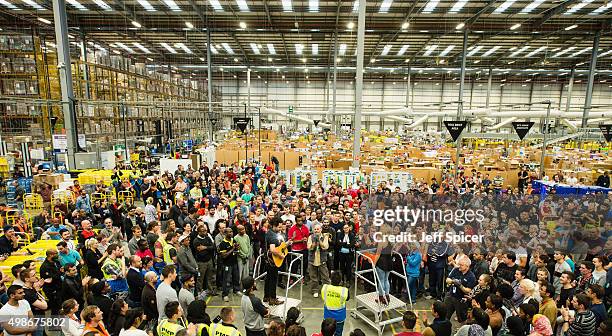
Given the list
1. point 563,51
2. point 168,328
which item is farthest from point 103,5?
point 563,51

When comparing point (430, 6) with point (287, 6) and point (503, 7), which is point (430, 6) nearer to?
point (503, 7)

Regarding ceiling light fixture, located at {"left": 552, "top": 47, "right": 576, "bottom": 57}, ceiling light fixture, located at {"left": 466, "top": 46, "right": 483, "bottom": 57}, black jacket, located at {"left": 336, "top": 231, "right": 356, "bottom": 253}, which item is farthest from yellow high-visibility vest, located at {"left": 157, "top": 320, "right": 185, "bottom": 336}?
ceiling light fixture, located at {"left": 552, "top": 47, "right": 576, "bottom": 57}

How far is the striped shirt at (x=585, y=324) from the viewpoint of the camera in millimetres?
4277

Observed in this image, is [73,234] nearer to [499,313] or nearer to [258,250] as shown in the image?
[258,250]

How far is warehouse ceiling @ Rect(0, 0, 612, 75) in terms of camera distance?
1916cm

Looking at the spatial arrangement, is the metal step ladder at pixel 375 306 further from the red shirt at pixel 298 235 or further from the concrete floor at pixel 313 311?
the red shirt at pixel 298 235

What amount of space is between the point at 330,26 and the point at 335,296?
2160cm

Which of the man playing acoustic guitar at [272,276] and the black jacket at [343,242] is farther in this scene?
the black jacket at [343,242]

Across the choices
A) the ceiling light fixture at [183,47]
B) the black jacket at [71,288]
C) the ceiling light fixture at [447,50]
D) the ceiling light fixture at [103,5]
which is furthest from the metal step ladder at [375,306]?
the ceiling light fixture at [183,47]

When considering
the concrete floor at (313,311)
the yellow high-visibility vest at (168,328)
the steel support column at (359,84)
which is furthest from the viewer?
the steel support column at (359,84)

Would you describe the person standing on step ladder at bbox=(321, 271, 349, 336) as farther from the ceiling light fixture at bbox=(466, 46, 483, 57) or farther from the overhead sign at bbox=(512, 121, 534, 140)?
the ceiling light fixture at bbox=(466, 46, 483, 57)

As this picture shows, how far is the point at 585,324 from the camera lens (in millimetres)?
4289

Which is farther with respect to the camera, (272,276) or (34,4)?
(34,4)

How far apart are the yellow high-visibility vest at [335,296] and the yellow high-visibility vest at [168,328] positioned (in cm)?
213
